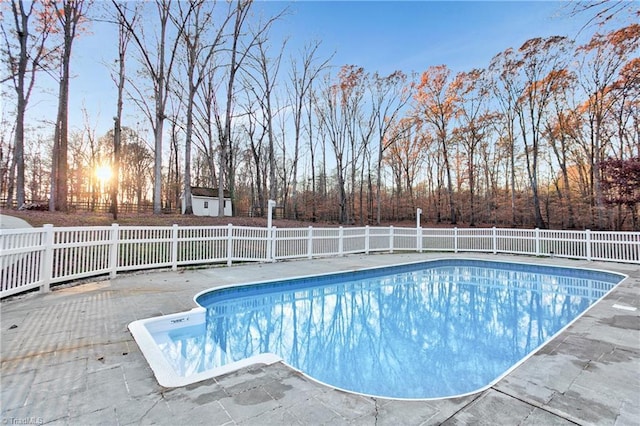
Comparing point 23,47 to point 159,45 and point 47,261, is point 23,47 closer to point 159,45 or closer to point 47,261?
point 159,45

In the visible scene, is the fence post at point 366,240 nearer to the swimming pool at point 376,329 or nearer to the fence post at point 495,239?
the swimming pool at point 376,329

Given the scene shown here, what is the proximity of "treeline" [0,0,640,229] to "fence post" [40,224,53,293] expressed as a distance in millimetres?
7504

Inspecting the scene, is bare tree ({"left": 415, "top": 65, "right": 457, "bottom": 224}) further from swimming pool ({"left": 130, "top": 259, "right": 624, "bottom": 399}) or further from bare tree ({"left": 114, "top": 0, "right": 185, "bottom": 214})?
swimming pool ({"left": 130, "top": 259, "right": 624, "bottom": 399})

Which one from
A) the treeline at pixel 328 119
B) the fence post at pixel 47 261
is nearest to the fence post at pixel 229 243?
the fence post at pixel 47 261

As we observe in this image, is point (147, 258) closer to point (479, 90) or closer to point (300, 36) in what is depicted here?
point (300, 36)

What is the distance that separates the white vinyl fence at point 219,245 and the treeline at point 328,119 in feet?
10.7

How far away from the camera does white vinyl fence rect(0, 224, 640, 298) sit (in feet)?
15.4

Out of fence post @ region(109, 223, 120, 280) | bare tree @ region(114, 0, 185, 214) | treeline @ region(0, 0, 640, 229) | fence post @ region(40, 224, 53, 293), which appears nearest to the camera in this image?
fence post @ region(40, 224, 53, 293)

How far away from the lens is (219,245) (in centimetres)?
783

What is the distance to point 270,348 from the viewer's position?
12.1ft

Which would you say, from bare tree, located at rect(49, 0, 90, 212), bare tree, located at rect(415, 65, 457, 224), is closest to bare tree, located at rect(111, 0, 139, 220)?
bare tree, located at rect(49, 0, 90, 212)

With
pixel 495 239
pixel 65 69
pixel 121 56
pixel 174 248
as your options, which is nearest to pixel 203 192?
pixel 121 56

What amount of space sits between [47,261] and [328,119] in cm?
1811

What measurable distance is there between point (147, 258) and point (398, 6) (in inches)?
415
